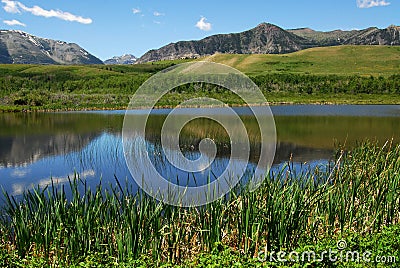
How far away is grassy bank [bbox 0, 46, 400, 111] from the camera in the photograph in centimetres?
5297

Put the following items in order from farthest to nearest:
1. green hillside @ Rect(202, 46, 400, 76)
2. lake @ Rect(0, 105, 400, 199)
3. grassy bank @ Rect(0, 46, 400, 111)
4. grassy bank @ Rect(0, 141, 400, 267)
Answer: green hillside @ Rect(202, 46, 400, 76) → grassy bank @ Rect(0, 46, 400, 111) → lake @ Rect(0, 105, 400, 199) → grassy bank @ Rect(0, 141, 400, 267)

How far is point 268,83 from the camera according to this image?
78438 mm

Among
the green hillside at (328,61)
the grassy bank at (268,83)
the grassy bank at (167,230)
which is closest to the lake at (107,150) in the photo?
the grassy bank at (167,230)

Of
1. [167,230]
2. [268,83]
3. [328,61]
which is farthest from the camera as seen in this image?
[328,61]

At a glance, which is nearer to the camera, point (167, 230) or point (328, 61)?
point (167, 230)

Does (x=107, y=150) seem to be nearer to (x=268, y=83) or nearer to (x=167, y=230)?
(x=167, y=230)

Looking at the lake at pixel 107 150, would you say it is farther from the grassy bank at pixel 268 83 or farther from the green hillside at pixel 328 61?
the green hillside at pixel 328 61

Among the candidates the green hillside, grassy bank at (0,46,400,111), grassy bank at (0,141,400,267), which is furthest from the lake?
the green hillside

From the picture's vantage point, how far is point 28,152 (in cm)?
1788

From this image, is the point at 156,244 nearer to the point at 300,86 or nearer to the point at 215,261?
the point at 215,261

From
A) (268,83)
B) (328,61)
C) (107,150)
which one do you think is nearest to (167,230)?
(107,150)

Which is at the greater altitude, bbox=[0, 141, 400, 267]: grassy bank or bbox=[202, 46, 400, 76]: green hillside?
bbox=[202, 46, 400, 76]: green hillside

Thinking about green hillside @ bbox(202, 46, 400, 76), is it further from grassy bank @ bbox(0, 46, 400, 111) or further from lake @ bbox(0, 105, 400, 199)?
lake @ bbox(0, 105, 400, 199)

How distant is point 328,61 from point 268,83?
41589mm
